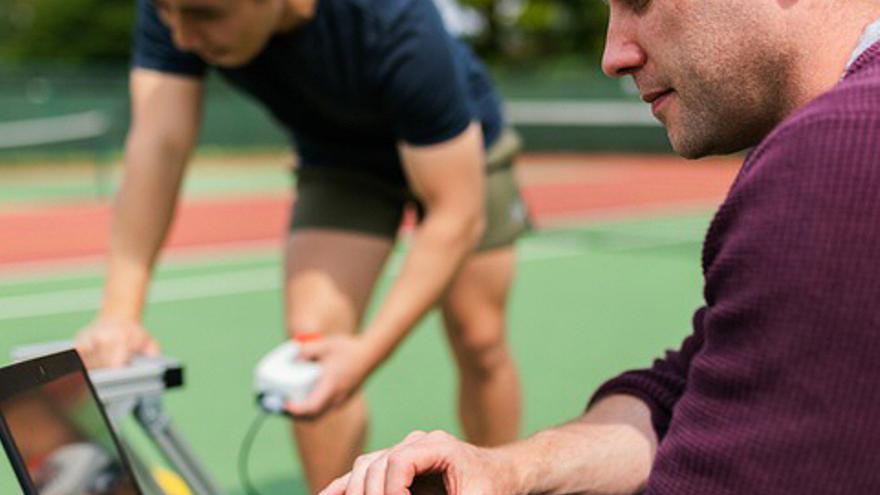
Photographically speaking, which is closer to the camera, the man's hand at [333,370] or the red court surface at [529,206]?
the man's hand at [333,370]

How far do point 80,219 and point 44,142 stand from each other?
4967 millimetres

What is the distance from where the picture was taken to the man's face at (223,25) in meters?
3.04

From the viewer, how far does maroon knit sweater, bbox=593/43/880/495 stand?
127 cm

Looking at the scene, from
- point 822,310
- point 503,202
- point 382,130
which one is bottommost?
point 503,202

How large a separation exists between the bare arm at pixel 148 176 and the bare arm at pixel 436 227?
0.60 metres

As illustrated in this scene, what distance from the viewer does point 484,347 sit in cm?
428

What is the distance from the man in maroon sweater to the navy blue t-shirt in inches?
64.8

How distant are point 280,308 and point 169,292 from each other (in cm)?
97

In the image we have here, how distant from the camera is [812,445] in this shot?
1317 mm

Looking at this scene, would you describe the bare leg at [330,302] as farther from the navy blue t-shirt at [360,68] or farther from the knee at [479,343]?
the knee at [479,343]

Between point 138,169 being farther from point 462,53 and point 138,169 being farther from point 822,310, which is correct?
point 822,310

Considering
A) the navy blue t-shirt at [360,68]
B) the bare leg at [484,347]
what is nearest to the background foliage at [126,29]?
the bare leg at [484,347]

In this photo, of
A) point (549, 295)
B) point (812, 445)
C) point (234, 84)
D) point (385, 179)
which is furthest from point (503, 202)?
point (549, 295)

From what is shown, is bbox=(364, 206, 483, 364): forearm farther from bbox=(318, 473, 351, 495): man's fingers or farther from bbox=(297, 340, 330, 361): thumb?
bbox=(318, 473, 351, 495): man's fingers
